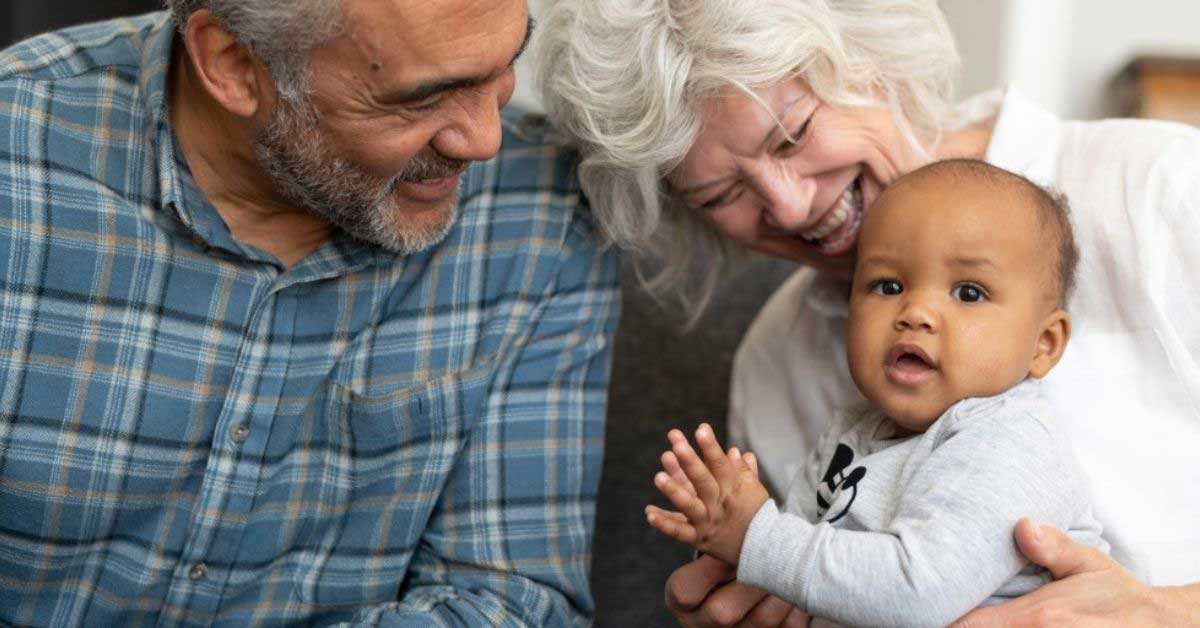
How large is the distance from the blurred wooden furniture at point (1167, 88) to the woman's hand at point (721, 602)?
219 centimetres

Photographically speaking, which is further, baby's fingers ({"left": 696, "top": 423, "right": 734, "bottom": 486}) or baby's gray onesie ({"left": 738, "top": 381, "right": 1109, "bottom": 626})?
baby's fingers ({"left": 696, "top": 423, "right": 734, "bottom": 486})

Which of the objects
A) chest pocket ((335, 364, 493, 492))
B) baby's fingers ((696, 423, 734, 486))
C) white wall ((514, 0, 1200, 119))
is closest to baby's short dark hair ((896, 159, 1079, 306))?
baby's fingers ((696, 423, 734, 486))

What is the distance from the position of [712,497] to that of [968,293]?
0.36 metres

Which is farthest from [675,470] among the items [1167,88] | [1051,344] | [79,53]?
[1167,88]

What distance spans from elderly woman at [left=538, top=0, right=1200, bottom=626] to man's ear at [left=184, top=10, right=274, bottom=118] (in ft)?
1.33

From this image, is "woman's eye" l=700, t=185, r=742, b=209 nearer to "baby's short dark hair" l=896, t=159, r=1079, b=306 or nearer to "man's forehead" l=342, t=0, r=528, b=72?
"baby's short dark hair" l=896, t=159, r=1079, b=306

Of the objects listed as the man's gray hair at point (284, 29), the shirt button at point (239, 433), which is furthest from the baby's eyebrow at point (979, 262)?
the shirt button at point (239, 433)

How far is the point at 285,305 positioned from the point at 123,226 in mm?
216

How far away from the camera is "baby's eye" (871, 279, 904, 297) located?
1.54m

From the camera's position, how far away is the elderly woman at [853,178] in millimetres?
1652

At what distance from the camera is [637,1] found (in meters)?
1.80

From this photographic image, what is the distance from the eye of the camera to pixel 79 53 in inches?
69.3

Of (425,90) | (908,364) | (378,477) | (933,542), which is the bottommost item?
(378,477)

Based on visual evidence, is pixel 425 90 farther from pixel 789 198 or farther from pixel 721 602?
pixel 721 602
